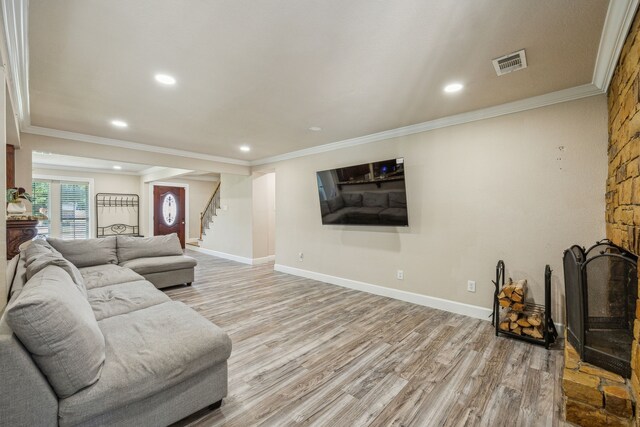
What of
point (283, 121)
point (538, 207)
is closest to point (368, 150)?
point (283, 121)

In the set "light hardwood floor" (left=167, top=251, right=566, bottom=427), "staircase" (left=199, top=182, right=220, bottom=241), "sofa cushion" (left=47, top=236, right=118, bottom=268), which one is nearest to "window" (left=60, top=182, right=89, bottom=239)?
"staircase" (left=199, top=182, right=220, bottom=241)

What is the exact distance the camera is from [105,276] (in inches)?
131

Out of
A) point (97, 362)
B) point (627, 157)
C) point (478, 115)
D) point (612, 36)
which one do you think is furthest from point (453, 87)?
point (97, 362)

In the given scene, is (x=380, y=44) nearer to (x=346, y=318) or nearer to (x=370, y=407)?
(x=370, y=407)

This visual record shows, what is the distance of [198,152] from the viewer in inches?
211

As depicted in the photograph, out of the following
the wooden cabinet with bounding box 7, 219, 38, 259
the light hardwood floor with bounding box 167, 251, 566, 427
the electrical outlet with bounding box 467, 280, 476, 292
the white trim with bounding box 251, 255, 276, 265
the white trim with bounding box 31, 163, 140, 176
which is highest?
the white trim with bounding box 31, 163, 140, 176

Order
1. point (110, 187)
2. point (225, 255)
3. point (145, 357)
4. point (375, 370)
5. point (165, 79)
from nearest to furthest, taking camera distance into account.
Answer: point (145, 357)
point (375, 370)
point (165, 79)
point (225, 255)
point (110, 187)

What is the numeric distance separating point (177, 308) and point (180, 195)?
7.85 metres

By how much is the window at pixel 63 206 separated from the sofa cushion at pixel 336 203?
24.3ft

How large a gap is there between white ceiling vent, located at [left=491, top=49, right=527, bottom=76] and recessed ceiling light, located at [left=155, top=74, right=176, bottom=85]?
2.62 meters

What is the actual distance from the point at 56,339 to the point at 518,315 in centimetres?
347

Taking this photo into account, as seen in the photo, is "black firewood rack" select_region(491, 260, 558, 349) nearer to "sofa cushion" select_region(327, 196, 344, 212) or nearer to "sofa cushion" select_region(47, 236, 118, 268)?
"sofa cushion" select_region(327, 196, 344, 212)

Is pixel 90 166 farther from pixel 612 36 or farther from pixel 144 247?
pixel 612 36

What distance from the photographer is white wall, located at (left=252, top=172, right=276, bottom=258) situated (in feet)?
21.1
